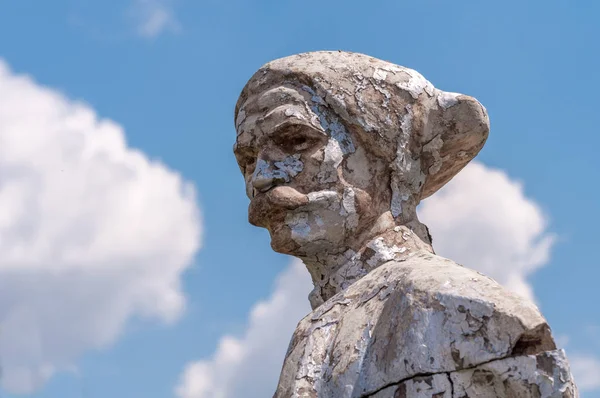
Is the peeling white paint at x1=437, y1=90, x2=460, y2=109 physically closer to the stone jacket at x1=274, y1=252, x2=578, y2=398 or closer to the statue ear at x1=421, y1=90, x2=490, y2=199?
the statue ear at x1=421, y1=90, x2=490, y2=199

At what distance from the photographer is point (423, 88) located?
6.29 m

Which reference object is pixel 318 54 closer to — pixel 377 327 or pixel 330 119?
pixel 330 119

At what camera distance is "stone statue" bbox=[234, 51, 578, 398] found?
15.9 ft

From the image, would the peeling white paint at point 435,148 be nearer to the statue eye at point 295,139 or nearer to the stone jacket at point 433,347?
the statue eye at point 295,139

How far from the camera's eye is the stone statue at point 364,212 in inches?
191

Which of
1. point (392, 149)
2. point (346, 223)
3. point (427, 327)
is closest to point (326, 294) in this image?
point (346, 223)

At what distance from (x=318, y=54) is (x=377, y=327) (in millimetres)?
1996

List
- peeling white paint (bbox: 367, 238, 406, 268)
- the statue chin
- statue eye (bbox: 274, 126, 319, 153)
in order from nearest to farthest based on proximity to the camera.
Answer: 1. peeling white paint (bbox: 367, 238, 406, 268)
2. the statue chin
3. statue eye (bbox: 274, 126, 319, 153)

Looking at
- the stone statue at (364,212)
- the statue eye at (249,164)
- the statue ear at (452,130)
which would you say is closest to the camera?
the stone statue at (364,212)

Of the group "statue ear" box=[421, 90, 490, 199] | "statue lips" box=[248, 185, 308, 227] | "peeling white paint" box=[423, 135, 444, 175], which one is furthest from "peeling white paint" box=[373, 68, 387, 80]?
"statue lips" box=[248, 185, 308, 227]

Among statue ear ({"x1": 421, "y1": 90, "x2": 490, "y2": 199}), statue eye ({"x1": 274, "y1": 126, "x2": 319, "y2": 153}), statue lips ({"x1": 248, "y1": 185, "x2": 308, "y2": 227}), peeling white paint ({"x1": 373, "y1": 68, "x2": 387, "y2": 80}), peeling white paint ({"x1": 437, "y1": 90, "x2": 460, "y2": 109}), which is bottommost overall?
statue lips ({"x1": 248, "y1": 185, "x2": 308, "y2": 227})

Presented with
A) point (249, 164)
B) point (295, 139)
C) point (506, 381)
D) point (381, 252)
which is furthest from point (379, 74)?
point (506, 381)

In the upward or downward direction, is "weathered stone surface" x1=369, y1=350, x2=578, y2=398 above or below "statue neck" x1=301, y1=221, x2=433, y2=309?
below

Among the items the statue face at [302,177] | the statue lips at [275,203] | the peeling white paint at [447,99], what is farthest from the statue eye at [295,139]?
the peeling white paint at [447,99]
